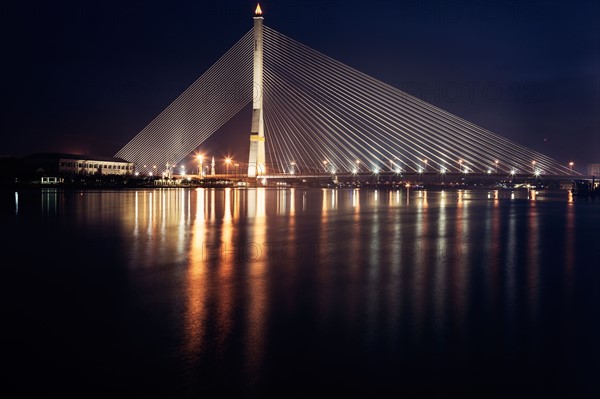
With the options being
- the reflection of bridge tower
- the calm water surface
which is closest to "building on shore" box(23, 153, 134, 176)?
the reflection of bridge tower

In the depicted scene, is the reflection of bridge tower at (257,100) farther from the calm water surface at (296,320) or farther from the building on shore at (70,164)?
the calm water surface at (296,320)

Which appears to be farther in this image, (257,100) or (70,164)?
(70,164)

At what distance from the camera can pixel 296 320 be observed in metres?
4.41

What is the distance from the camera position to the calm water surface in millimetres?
3211

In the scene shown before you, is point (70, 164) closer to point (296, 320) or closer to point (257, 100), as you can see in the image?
point (257, 100)

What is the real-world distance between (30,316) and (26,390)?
5.30 ft

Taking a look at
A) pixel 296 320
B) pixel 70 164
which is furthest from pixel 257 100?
pixel 296 320

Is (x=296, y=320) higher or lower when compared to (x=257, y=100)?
lower

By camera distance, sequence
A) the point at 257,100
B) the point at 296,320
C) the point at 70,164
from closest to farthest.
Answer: the point at 296,320 < the point at 257,100 < the point at 70,164

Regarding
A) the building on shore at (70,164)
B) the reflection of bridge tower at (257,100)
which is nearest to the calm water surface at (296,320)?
the reflection of bridge tower at (257,100)

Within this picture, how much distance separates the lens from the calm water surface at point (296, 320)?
321 centimetres

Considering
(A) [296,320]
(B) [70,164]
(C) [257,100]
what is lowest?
(A) [296,320]

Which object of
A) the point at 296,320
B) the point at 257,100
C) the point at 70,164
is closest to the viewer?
the point at 296,320

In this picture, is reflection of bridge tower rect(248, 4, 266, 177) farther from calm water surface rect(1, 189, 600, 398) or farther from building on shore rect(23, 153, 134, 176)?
calm water surface rect(1, 189, 600, 398)
